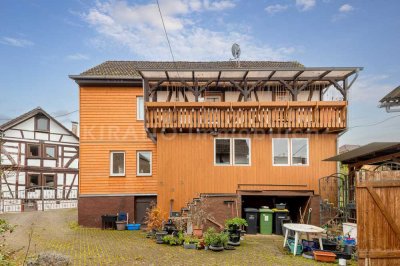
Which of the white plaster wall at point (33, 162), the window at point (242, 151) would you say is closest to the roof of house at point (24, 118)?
the white plaster wall at point (33, 162)

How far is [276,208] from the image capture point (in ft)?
52.6

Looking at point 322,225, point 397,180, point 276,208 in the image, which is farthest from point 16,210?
point 397,180

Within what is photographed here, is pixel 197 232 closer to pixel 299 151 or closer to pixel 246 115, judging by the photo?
pixel 246 115

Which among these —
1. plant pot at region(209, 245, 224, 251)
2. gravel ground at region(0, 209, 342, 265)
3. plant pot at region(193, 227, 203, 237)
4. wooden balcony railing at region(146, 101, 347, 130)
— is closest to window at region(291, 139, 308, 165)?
wooden balcony railing at region(146, 101, 347, 130)

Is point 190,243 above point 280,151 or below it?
below

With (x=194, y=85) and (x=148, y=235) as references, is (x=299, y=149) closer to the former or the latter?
(x=194, y=85)

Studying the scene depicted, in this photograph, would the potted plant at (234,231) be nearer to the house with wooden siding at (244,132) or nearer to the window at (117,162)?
the house with wooden siding at (244,132)

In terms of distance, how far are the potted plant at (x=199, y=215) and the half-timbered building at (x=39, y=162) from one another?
18.9 metres

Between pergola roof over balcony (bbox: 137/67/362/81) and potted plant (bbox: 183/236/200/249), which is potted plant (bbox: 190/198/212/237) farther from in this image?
pergola roof over balcony (bbox: 137/67/362/81)

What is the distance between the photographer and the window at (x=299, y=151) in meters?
16.9

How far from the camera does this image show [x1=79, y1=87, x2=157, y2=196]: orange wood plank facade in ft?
64.1

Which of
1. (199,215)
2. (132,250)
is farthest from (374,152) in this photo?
(132,250)

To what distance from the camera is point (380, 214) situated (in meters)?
8.44

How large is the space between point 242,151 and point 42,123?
73.4 ft
